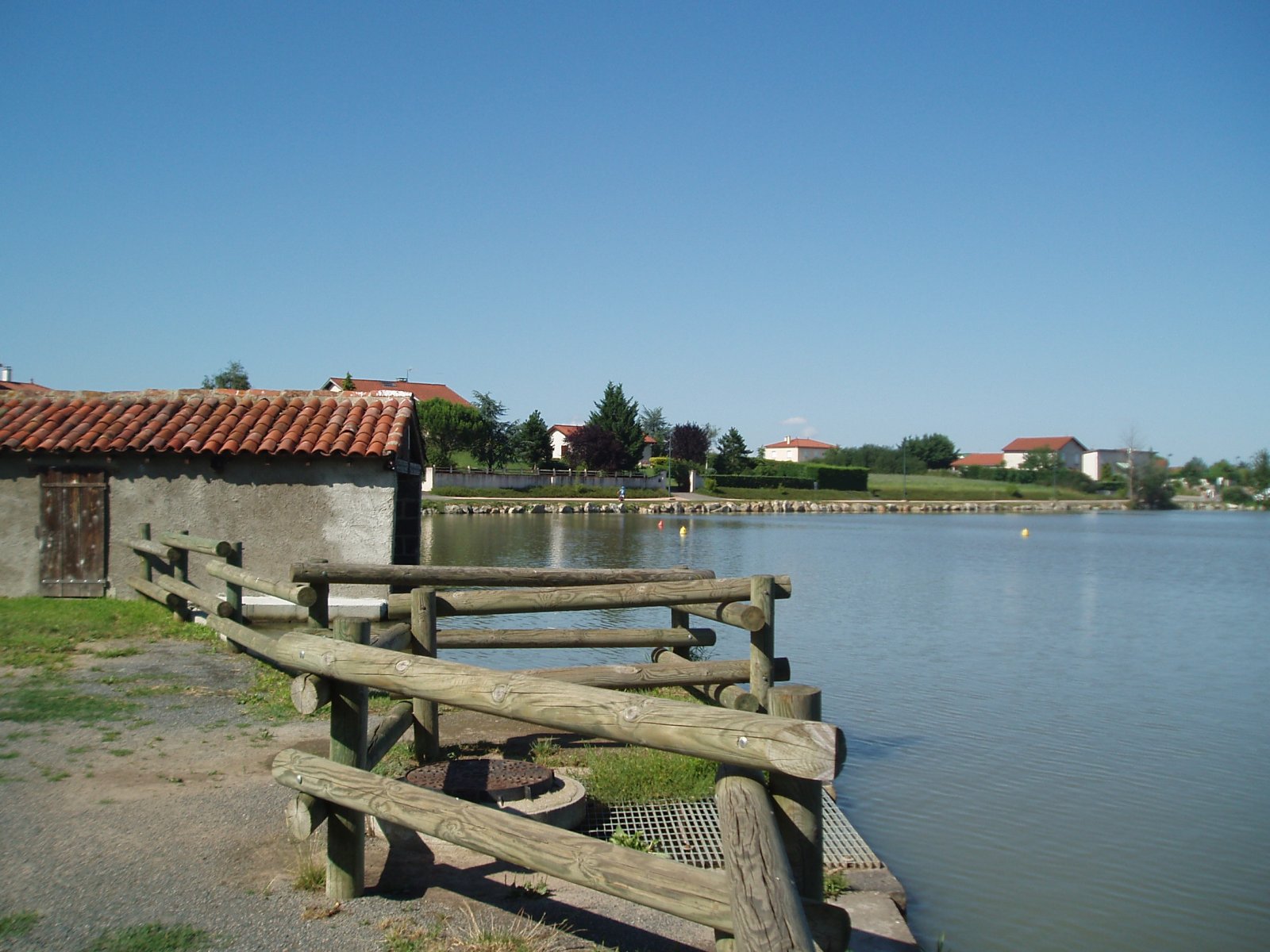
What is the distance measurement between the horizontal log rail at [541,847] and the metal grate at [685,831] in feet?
6.64

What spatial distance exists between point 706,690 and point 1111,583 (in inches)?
1052

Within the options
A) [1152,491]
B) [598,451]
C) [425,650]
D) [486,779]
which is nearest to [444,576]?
[425,650]

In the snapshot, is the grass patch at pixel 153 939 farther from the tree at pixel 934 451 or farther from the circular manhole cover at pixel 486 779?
the tree at pixel 934 451

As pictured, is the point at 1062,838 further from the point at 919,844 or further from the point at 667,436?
the point at 667,436

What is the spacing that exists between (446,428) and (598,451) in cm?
1556

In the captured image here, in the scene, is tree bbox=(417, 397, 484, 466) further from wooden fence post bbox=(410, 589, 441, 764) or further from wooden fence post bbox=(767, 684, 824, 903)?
wooden fence post bbox=(767, 684, 824, 903)

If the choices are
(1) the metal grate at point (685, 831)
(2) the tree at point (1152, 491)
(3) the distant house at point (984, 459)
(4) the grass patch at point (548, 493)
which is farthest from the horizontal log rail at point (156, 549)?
(3) the distant house at point (984, 459)

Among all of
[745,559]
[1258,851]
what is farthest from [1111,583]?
[1258,851]

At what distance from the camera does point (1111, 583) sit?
31703 mm

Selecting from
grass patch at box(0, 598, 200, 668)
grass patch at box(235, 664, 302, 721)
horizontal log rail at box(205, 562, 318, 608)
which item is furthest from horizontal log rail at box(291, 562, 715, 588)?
grass patch at box(0, 598, 200, 668)

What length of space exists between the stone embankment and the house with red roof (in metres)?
44.9

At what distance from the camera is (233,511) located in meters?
14.9

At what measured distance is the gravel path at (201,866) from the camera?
4586 millimetres

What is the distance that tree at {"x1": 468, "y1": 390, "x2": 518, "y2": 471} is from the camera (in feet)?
279
